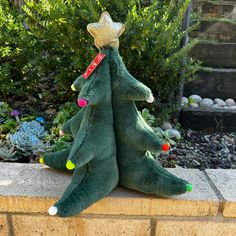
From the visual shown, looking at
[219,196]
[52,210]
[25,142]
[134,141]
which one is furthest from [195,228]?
[25,142]

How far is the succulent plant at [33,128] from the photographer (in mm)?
1959

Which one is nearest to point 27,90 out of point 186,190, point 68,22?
point 68,22

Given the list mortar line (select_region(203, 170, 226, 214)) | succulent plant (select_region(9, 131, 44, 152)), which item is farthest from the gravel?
succulent plant (select_region(9, 131, 44, 152))

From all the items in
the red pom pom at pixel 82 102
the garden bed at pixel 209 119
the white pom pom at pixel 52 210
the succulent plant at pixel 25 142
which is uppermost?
the red pom pom at pixel 82 102

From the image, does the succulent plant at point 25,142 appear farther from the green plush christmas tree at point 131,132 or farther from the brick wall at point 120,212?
the green plush christmas tree at point 131,132

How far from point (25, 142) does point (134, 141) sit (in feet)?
2.74

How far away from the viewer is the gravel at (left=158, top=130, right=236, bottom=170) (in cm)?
193

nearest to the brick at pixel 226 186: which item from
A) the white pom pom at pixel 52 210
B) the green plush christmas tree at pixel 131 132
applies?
the green plush christmas tree at pixel 131 132

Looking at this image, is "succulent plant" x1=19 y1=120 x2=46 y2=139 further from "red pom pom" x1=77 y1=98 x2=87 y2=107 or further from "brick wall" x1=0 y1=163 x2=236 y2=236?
"red pom pom" x1=77 y1=98 x2=87 y2=107

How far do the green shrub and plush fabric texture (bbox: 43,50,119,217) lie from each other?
0.81 metres

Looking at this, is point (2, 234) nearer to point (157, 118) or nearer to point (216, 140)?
point (157, 118)

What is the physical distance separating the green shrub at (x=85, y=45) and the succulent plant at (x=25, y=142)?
49cm

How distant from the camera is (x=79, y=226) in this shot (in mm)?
1396

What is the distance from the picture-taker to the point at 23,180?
4.73 ft
